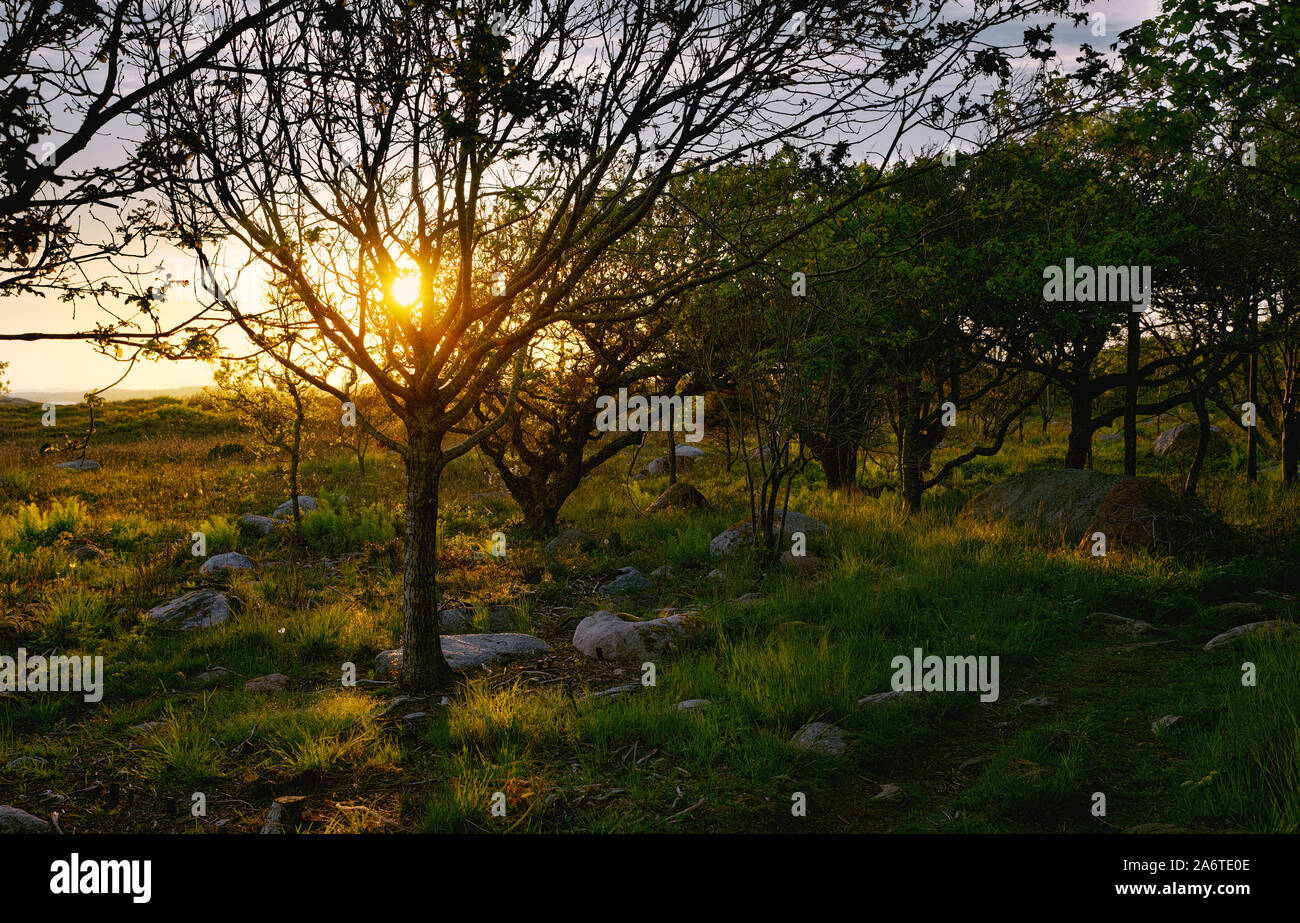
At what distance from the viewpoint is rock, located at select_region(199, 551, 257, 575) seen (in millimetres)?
11656

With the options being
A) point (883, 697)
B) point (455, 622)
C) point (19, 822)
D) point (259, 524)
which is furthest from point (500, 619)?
point (259, 524)

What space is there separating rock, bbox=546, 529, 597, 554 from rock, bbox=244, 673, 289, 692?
580 centimetres

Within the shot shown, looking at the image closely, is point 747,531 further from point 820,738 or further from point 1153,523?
point 820,738

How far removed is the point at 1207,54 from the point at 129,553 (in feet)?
52.6

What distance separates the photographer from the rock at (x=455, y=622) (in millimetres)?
9398

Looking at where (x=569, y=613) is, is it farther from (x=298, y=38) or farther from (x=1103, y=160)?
(x=1103, y=160)

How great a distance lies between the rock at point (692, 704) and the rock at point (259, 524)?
11.3 meters

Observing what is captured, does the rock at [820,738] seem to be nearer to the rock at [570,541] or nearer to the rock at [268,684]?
the rock at [268,684]

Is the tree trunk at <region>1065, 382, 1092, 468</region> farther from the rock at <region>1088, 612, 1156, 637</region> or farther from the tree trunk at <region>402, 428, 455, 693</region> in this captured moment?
the tree trunk at <region>402, 428, 455, 693</region>

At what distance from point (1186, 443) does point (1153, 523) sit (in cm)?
1338

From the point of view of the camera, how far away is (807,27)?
18.1 feet

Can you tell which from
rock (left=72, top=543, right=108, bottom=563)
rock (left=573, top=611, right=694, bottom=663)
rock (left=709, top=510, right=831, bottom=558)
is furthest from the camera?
rock (left=72, top=543, right=108, bottom=563)

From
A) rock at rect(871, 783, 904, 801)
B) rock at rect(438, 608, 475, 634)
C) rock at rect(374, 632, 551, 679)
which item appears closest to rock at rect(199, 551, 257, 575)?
rock at rect(438, 608, 475, 634)
